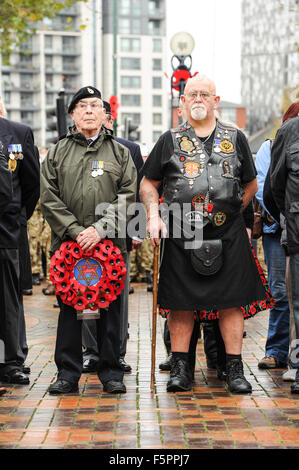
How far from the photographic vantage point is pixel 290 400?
6379 millimetres

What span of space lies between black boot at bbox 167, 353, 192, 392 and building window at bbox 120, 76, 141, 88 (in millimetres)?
125781

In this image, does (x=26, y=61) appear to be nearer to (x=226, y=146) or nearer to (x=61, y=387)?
(x=226, y=146)

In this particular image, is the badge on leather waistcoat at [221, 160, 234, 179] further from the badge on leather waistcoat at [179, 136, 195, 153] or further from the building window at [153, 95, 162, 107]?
the building window at [153, 95, 162, 107]

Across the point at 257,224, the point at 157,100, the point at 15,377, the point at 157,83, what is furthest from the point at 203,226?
the point at 157,83

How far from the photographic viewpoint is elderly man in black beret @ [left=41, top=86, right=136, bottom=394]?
667 cm

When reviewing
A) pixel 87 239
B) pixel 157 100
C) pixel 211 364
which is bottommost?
pixel 157 100

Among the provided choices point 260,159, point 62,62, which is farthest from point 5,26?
point 62,62

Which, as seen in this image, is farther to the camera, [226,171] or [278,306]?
[278,306]

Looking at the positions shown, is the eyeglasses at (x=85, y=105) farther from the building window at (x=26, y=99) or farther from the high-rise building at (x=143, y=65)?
the building window at (x=26, y=99)

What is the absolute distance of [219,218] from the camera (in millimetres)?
6664

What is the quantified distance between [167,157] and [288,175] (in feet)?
3.04

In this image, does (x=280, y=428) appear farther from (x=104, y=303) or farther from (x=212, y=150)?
(x=212, y=150)

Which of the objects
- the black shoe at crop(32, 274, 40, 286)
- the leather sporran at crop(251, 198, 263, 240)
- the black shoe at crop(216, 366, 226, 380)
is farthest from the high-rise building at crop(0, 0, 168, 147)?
the black shoe at crop(216, 366, 226, 380)

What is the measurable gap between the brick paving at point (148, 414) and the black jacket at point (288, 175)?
123cm
